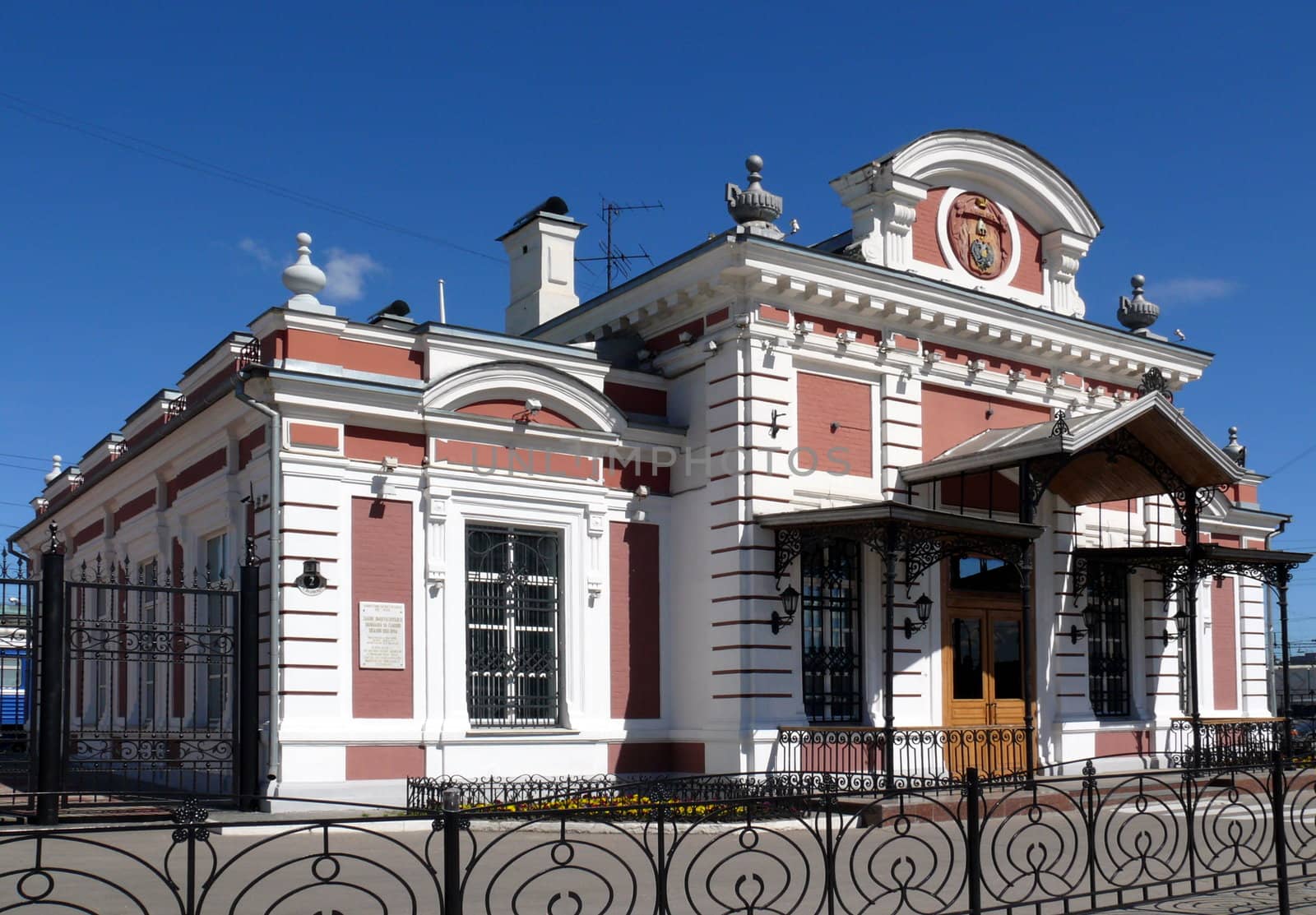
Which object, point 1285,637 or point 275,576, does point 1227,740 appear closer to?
point 1285,637

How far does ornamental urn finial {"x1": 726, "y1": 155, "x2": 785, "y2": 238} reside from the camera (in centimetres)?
1630

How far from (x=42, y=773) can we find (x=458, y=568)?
14.4 feet

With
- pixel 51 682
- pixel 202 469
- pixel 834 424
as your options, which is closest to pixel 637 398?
pixel 834 424

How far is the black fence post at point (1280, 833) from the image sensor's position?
26.9 feet

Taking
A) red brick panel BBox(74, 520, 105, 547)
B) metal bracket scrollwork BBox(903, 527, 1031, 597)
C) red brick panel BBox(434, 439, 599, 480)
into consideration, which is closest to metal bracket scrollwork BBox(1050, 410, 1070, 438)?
metal bracket scrollwork BBox(903, 527, 1031, 597)

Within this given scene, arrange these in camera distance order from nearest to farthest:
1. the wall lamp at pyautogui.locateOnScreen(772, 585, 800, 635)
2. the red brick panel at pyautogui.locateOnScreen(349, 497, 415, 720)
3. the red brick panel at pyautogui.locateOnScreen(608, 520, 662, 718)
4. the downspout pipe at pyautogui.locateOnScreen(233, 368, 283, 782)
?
the downspout pipe at pyautogui.locateOnScreen(233, 368, 283, 782) → the red brick panel at pyautogui.locateOnScreen(349, 497, 415, 720) → the wall lamp at pyautogui.locateOnScreen(772, 585, 800, 635) → the red brick panel at pyautogui.locateOnScreen(608, 520, 662, 718)

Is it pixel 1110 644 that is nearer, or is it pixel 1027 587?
pixel 1027 587

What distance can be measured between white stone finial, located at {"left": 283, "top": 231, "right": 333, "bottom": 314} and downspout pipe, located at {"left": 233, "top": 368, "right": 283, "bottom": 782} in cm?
103

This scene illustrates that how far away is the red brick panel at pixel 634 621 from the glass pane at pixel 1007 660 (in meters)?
4.42

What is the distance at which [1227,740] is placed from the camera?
19453 millimetres

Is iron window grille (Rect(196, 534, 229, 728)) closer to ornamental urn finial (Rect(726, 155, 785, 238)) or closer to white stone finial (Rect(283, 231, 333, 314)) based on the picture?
white stone finial (Rect(283, 231, 333, 314))

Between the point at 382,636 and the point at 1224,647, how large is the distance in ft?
46.0

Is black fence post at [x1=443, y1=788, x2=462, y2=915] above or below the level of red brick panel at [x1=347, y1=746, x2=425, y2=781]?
above

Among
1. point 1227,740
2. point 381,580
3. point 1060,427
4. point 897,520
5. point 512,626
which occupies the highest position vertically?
point 1060,427
